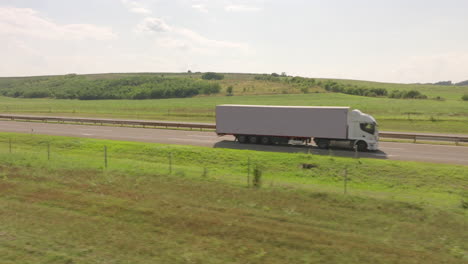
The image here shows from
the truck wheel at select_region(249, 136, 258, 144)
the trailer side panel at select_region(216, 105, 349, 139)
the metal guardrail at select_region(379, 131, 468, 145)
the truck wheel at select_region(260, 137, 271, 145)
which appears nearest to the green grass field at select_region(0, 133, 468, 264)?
the trailer side panel at select_region(216, 105, 349, 139)

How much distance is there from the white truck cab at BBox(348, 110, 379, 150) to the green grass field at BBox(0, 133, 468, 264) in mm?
6616

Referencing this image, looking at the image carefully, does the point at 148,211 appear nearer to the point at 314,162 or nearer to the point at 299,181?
the point at 299,181

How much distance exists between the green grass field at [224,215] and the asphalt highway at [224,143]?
4.96 meters

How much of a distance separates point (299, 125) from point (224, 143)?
273 inches

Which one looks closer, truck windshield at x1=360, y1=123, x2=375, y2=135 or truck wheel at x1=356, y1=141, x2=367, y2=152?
truck windshield at x1=360, y1=123, x2=375, y2=135

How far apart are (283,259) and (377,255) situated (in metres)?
2.64

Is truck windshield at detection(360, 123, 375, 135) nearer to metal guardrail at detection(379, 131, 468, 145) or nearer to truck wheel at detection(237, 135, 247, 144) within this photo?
metal guardrail at detection(379, 131, 468, 145)

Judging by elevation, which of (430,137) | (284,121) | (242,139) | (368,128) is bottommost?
(242,139)

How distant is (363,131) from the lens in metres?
29.2

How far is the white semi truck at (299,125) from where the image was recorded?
96.4ft

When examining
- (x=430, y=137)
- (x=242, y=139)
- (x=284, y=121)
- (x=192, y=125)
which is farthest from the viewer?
(x=192, y=125)

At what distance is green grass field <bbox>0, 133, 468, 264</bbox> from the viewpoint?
10.3 meters

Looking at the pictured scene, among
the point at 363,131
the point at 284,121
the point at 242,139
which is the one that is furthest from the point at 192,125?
the point at 363,131

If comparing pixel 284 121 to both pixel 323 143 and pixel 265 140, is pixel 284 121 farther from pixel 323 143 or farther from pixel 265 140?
pixel 323 143
